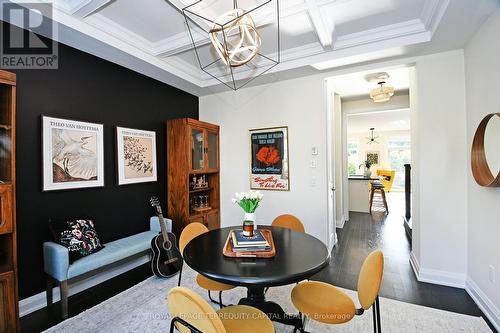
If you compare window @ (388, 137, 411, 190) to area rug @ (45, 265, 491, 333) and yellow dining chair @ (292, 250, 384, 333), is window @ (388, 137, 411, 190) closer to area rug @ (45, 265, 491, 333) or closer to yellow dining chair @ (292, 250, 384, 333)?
area rug @ (45, 265, 491, 333)

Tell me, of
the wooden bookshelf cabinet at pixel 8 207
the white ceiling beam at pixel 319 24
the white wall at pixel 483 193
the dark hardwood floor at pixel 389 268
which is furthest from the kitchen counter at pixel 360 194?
the wooden bookshelf cabinet at pixel 8 207

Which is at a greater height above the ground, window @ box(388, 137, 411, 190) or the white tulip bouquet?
window @ box(388, 137, 411, 190)

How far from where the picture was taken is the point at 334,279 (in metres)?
2.68

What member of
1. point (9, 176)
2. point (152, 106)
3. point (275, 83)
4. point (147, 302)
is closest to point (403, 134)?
point (275, 83)

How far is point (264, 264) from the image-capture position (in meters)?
1.41

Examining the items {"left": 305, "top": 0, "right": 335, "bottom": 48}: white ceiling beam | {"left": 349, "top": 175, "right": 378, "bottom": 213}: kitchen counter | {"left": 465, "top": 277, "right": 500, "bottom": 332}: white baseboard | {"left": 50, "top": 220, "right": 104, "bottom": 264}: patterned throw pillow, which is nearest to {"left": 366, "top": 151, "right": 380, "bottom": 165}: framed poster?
{"left": 349, "top": 175, "right": 378, "bottom": 213}: kitchen counter

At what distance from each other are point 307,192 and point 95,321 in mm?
2683

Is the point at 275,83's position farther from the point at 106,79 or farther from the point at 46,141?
the point at 46,141

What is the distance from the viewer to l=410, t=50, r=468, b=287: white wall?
2.49 meters

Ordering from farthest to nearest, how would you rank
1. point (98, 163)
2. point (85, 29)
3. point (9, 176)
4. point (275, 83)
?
point (275, 83), point (98, 163), point (85, 29), point (9, 176)

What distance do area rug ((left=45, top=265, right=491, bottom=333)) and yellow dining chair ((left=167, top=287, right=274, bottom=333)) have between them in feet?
2.29

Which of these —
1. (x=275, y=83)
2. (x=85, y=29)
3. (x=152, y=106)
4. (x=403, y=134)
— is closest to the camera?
(x=85, y=29)

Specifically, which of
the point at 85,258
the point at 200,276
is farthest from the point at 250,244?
the point at 85,258

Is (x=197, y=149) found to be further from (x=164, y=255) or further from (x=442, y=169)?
(x=442, y=169)
